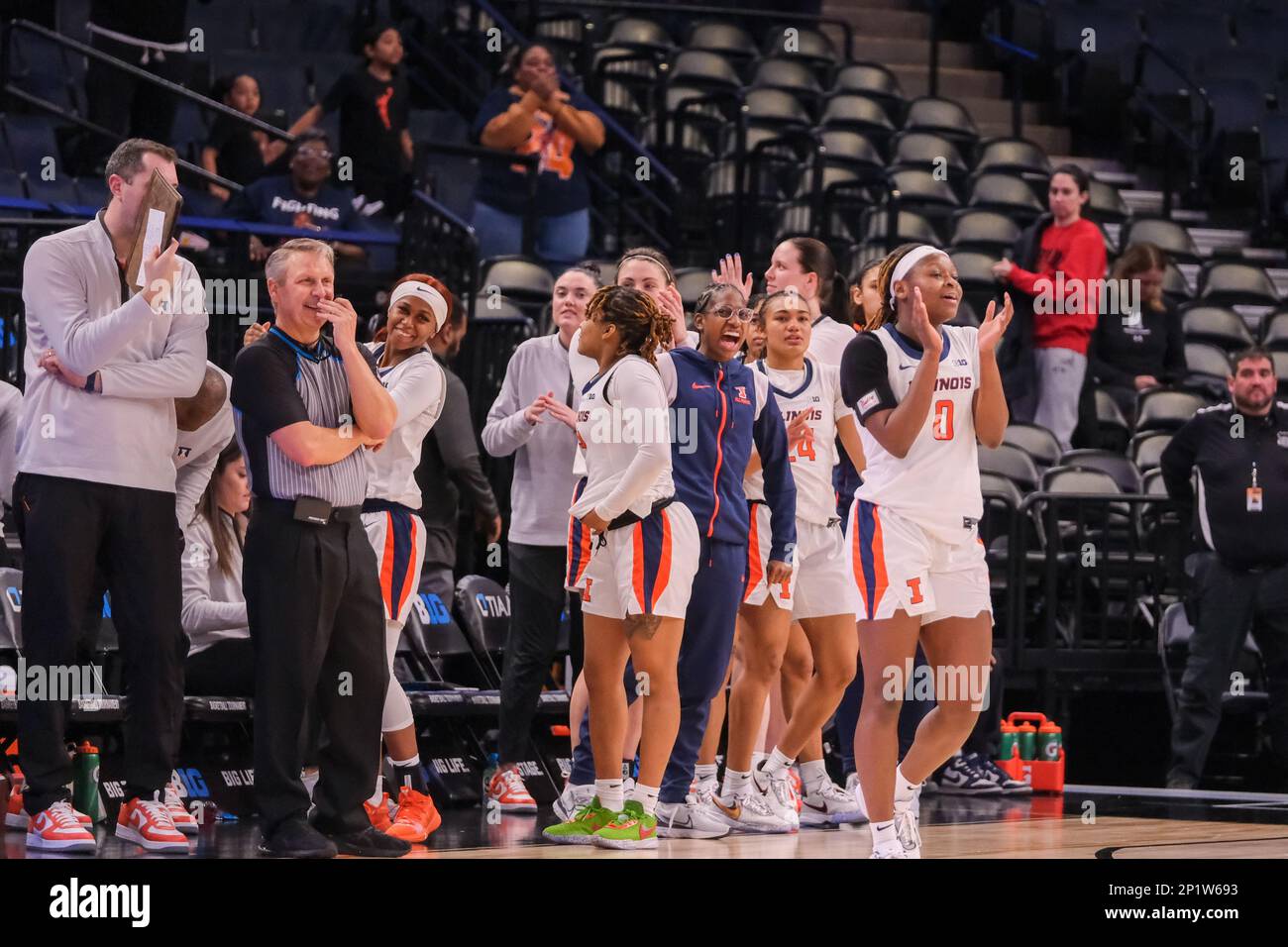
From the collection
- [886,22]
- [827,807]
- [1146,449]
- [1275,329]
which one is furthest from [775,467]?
[886,22]

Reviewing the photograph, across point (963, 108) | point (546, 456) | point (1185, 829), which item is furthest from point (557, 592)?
point (963, 108)

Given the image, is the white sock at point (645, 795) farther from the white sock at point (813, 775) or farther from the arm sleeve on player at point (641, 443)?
the white sock at point (813, 775)

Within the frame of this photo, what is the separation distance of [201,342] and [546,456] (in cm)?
168

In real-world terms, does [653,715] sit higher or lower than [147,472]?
lower

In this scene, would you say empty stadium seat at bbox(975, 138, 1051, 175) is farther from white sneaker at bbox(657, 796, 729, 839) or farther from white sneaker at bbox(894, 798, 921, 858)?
white sneaker at bbox(894, 798, 921, 858)

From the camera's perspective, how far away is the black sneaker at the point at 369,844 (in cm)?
571

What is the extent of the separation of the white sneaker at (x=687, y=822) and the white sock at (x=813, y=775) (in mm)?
885

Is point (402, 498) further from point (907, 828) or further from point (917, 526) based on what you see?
point (907, 828)

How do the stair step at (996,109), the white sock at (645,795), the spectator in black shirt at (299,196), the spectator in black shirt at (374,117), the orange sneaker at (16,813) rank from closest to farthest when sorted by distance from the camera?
the white sock at (645,795)
the orange sneaker at (16,813)
the spectator in black shirt at (299,196)
the spectator in black shirt at (374,117)
the stair step at (996,109)

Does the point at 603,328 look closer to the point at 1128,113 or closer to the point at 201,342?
the point at 201,342

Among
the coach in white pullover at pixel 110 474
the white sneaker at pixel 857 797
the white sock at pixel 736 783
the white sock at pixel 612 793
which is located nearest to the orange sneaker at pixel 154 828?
the coach in white pullover at pixel 110 474

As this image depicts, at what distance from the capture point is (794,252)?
7.27 m

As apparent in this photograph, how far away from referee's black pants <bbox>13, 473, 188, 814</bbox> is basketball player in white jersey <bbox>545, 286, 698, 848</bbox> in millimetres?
1259
